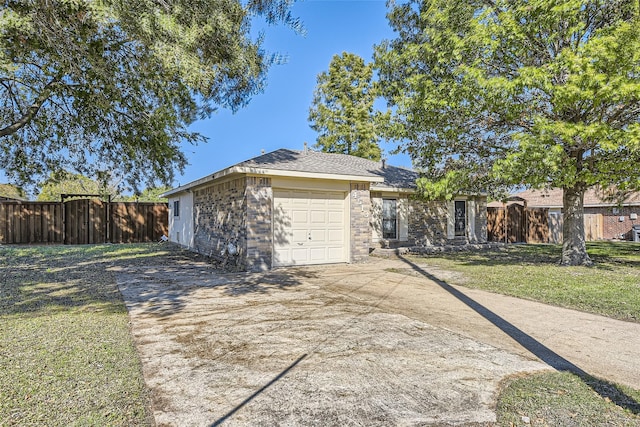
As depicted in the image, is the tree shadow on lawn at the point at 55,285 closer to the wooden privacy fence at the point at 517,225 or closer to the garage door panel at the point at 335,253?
the garage door panel at the point at 335,253

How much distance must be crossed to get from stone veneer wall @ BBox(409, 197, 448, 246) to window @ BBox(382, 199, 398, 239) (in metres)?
0.77

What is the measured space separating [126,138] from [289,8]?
4.68 m

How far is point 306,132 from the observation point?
2906 cm

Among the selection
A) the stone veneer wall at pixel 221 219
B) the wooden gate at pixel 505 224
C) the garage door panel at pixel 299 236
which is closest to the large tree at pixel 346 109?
the wooden gate at pixel 505 224

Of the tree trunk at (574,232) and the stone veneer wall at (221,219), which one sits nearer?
the stone veneer wall at (221,219)

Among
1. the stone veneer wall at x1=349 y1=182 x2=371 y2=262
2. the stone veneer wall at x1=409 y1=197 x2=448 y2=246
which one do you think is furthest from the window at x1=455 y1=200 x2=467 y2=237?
the stone veneer wall at x1=349 y1=182 x2=371 y2=262

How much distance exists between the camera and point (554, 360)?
402 cm

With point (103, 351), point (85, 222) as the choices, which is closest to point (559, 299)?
point (103, 351)

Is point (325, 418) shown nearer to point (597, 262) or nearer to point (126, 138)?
point (126, 138)

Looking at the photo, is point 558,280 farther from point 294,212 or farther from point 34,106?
point 34,106

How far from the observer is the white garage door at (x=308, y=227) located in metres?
10.6

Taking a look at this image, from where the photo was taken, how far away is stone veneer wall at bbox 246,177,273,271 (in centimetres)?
977

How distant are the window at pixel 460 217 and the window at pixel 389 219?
351 centimetres

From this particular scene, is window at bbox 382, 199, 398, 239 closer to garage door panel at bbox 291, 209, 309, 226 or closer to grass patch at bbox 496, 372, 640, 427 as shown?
garage door panel at bbox 291, 209, 309, 226
